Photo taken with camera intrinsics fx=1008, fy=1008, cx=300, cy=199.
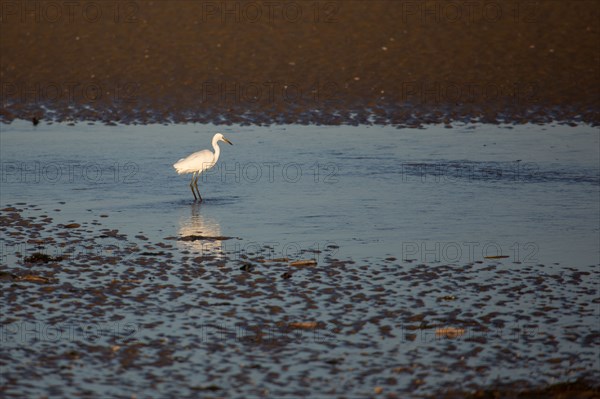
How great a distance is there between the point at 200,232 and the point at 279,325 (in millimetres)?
4870

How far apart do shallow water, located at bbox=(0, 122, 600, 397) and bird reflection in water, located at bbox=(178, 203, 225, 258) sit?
0.23 ft

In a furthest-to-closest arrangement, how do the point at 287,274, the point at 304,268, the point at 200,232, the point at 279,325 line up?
1. the point at 200,232
2. the point at 304,268
3. the point at 287,274
4. the point at 279,325

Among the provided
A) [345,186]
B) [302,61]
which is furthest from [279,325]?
[302,61]

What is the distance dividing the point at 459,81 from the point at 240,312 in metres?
19.6

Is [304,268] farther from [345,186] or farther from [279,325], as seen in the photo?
[345,186]

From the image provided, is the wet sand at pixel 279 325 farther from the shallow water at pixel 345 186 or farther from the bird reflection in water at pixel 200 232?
the shallow water at pixel 345 186

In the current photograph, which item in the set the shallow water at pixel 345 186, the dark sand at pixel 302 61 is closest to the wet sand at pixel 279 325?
the shallow water at pixel 345 186

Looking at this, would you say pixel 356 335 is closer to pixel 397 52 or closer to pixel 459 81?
pixel 459 81

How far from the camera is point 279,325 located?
12305mm

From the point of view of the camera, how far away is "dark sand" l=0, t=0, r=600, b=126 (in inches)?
1139

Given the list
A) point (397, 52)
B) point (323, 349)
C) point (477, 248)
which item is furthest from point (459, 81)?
point (323, 349)

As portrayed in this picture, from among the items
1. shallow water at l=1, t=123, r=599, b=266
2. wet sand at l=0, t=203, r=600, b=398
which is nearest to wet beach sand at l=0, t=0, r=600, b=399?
wet sand at l=0, t=203, r=600, b=398

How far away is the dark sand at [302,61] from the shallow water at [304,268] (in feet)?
12.7

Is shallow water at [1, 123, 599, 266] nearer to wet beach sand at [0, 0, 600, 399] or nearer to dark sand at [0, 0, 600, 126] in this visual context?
wet beach sand at [0, 0, 600, 399]
